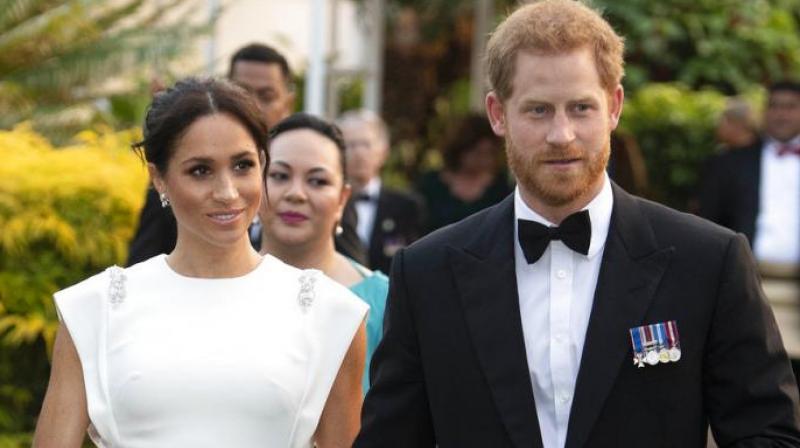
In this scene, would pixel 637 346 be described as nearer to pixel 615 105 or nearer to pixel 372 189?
pixel 615 105

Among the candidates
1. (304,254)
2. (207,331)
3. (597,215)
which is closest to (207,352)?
(207,331)

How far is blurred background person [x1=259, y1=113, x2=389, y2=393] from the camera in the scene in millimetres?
5598

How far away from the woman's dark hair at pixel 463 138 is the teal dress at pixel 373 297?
18.1ft

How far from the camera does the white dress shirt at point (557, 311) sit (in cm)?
379

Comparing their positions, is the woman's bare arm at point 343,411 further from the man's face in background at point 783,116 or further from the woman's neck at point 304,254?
the man's face in background at point 783,116

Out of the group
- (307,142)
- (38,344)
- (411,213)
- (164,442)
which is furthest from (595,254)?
(411,213)

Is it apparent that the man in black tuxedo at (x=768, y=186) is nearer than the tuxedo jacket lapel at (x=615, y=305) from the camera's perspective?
No

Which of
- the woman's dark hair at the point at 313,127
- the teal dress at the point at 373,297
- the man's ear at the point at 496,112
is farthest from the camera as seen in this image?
the woman's dark hair at the point at 313,127

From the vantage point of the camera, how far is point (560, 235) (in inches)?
152

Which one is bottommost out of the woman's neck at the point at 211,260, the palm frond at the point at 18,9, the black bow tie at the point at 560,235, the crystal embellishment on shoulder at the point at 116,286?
the crystal embellishment on shoulder at the point at 116,286

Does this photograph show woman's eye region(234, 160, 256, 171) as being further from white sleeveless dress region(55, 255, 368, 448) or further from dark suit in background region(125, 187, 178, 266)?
dark suit in background region(125, 187, 178, 266)

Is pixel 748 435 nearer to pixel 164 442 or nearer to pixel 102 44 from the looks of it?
pixel 164 442

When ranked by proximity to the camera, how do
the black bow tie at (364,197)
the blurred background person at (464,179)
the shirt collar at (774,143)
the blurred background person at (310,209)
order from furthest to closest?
1. the blurred background person at (464,179)
2. the shirt collar at (774,143)
3. the black bow tie at (364,197)
4. the blurred background person at (310,209)

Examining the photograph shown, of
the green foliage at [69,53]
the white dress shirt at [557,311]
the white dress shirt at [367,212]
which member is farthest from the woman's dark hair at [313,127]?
the green foliage at [69,53]
